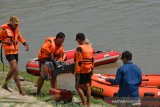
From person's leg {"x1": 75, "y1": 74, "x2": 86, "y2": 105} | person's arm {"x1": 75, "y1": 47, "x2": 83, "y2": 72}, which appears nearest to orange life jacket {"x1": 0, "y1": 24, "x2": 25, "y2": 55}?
person's arm {"x1": 75, "y1": 47, "x2": 83, "y2": 72}

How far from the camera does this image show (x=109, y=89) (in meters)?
9.48

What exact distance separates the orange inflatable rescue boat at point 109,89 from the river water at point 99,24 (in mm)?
3746

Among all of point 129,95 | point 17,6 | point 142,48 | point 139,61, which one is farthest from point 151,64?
point 17,6

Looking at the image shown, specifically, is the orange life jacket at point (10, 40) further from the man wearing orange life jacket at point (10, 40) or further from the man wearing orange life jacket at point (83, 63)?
the man wearing orange life jacket at point (83, 63)

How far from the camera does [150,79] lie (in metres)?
10.0

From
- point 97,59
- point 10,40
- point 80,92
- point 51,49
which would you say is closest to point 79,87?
point 80,92

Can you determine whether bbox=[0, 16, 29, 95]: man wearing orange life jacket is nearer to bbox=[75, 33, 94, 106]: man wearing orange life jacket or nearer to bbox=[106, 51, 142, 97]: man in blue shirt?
bbox=[75, 33, 94, 106]: man wearing orange life jacket

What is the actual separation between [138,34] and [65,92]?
1180cm

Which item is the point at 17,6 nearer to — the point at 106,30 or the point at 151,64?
Result: the point at 106,30

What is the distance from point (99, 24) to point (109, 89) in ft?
40.5

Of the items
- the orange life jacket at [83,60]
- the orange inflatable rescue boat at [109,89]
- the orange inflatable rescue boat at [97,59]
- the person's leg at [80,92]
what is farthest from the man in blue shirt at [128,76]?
the orange inflatable rescue boat at [97,59]

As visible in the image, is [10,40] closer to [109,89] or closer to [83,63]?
[83,63]

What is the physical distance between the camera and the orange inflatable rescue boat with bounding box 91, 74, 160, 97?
8930mm

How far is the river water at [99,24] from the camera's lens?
16.1 meters
